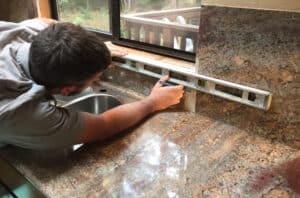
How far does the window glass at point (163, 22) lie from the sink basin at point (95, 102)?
1.03ft

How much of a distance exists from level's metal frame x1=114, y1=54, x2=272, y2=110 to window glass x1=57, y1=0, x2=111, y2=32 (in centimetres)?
31

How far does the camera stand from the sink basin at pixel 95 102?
126 centimetres

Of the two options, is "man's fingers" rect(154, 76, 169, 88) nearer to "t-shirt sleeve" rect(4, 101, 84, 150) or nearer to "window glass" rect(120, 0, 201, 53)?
"window glass" rect(120, 0, 201, 53)

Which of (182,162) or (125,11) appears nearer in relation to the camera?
(182,162)

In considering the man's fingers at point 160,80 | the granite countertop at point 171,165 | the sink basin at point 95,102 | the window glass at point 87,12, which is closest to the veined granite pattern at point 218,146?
the granite countertop at point 171,165

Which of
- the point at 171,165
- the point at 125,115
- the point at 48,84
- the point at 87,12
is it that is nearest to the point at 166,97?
the point at 125,115

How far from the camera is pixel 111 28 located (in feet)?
4.62

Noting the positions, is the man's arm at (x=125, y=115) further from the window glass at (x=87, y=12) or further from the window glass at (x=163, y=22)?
the window glass at (x=87, y=12)

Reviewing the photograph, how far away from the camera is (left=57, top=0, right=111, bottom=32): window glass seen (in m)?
1.44

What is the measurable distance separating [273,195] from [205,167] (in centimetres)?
19

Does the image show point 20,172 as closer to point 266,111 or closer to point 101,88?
point 101,88

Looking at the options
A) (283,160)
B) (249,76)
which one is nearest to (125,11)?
(249,76)

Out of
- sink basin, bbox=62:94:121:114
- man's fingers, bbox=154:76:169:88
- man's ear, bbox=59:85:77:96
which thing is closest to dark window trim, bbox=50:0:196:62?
man's fingers, bbox=154:76:169:88

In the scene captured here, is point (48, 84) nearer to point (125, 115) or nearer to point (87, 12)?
point (125, 115)
